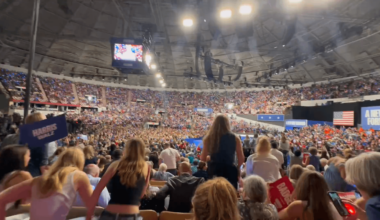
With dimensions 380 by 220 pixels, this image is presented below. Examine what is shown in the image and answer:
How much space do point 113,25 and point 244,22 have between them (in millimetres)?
9038

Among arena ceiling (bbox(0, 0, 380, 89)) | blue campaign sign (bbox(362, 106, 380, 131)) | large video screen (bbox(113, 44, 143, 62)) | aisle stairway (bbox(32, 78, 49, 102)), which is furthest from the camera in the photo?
aisle stairway (bbox(32, 78, 49, 102))

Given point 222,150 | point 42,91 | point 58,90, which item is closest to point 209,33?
point 222,150

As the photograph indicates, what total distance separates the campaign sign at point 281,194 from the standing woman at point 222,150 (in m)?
0.52

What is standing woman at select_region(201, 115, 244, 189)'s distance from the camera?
8.91 ft

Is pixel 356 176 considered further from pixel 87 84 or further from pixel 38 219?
pixel 87 84


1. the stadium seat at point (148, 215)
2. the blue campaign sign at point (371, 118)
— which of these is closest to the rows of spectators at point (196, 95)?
the blue campaign sign at point (371, 118)

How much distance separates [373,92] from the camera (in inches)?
710

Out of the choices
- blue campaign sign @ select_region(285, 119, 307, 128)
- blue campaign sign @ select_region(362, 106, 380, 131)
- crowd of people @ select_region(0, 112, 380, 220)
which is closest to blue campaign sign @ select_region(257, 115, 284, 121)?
blue campaign sign @ select_region(285, 119, 307, 128)

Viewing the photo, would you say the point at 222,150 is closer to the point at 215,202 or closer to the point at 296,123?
the point at 215,202

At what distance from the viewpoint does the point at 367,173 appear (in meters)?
1.39

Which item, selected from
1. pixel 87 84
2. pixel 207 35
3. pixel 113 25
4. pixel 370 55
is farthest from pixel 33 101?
pixel 370 55

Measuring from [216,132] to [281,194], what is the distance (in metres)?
0.97

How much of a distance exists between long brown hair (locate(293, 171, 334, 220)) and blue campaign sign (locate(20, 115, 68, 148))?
2720 mm

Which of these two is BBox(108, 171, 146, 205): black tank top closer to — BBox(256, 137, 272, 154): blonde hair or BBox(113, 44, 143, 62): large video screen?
BBox(256, 137, 272, 154): blonde hair
